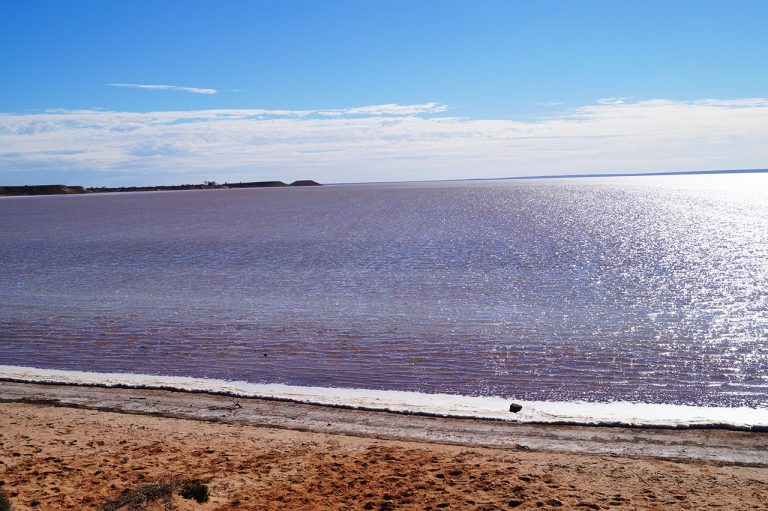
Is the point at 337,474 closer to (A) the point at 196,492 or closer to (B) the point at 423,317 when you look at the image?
(A) the point at 196,492

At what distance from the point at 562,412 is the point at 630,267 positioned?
19564 millimetres

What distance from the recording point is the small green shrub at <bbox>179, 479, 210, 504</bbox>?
7.65 m

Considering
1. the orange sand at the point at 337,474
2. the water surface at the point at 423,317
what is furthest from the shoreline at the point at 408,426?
the water surface at the point at 423,317

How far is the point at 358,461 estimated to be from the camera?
9.03 m

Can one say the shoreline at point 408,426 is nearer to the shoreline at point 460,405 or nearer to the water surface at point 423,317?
the shoreline at point 460,405

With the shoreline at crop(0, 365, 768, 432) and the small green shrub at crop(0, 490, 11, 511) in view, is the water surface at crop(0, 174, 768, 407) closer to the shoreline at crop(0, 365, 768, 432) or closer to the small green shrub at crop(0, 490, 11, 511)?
the shoreline at crop(0, 365, 768, 432)

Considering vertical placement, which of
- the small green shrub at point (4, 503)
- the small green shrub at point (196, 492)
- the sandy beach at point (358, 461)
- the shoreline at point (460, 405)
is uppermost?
the small green shrub at point (4, 503)

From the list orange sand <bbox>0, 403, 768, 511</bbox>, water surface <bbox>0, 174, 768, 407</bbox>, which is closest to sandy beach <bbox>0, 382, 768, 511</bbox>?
orange sand <bbox>0, 403, 768, 511</bbox>

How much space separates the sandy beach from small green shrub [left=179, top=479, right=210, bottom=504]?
0.36 feet

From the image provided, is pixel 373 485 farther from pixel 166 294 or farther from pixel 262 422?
pixel 166 294

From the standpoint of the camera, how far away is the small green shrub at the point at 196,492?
7648 mm

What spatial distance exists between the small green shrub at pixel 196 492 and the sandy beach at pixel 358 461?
0.11m

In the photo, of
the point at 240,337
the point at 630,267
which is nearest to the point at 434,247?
the point at 630,267

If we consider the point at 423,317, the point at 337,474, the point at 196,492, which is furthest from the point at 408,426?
the point at 423,317
